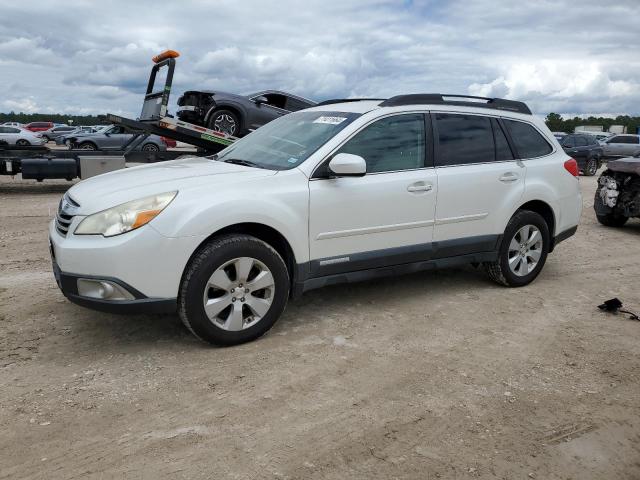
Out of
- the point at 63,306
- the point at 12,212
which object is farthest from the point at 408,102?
the point at 12,212

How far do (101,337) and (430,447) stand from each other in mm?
2508

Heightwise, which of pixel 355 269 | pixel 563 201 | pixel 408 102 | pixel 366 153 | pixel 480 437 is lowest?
pixel 480 437

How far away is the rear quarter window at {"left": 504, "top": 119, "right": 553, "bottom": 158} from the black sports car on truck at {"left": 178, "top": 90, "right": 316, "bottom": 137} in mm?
7029

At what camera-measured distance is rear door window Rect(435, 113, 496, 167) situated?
485cm

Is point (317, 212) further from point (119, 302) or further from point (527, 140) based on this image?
point (527, 140)

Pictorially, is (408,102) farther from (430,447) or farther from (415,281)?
(430,447)

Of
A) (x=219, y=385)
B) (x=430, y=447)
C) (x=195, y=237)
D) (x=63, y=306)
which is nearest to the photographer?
(x=430, y=447)

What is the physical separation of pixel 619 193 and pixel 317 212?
696 cm

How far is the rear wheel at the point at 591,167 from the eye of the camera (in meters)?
19.9

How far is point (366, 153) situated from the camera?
14.5 feet

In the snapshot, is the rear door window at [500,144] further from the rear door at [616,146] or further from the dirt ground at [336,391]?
the rear door at [616,146]

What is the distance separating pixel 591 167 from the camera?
2012cm

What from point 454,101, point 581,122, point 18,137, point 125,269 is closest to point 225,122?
point 454,101

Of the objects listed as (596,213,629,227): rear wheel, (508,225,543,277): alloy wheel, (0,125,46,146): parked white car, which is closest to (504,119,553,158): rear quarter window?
(508,225,543,277): alloy wheel
